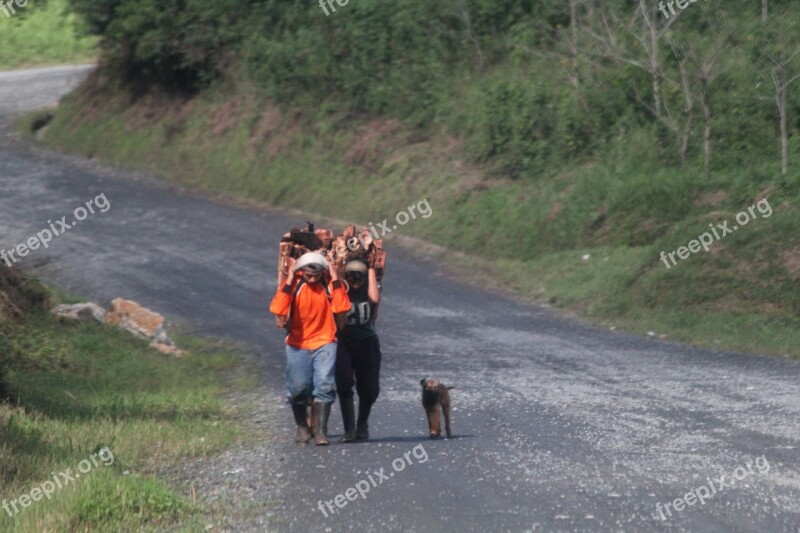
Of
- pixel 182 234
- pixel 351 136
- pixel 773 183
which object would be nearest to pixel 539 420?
pixel 773 183

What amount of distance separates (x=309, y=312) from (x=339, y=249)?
60cm

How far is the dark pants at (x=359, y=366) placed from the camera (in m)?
10.2

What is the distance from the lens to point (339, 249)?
10.1 meters

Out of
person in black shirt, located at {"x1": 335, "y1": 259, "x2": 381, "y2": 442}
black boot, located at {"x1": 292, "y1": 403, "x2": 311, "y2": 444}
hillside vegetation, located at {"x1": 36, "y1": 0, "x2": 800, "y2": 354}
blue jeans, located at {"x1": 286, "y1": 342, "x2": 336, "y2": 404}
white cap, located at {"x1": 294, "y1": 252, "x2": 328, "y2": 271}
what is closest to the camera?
white cap, located at {"x1": 294, "y1": 252, "x2": 328, "y2": 271}

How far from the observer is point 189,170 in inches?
1202

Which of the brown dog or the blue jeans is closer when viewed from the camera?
the blue jeans

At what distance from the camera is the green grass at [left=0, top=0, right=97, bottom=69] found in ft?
165

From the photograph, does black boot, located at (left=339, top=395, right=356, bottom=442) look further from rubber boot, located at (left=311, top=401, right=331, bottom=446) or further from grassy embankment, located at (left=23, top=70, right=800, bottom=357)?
grassy embankment, located at (left=23, top=70, right=800, bottom=357)

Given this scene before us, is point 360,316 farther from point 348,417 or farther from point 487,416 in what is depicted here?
point 487,416

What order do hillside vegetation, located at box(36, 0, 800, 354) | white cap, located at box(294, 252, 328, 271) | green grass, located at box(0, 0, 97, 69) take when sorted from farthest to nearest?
green grass, located at box(0, 0, 97, 69) < hillside vegetation, located at box(36, 0, 800, 354) < white cap, located at box(294, 252, 328, 271)

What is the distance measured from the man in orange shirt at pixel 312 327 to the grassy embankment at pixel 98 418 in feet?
3.31

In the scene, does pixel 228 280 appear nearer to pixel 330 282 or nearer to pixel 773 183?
pixel 773 183

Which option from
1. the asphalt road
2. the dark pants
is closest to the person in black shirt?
the dark pants

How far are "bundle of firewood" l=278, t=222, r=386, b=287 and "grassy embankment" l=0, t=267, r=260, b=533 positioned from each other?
1.70 m
